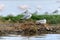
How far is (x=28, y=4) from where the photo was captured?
10.7 feet

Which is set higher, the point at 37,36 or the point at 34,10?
the point at 34,10

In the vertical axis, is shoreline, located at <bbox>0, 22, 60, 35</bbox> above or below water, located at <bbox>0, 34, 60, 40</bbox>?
above

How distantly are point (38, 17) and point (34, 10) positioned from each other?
12cm

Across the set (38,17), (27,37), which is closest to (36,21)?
(38,17)

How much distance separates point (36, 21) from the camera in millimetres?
3230

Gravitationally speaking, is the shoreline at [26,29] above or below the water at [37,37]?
above

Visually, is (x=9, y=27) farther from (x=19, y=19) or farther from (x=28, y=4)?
(x=28, y=4)

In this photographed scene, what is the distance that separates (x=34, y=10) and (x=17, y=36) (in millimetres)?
472

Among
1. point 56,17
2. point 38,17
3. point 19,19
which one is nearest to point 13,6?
point 19,19

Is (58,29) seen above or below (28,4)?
below

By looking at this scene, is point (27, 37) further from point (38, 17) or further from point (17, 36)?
point (38, 17)

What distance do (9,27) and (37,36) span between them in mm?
443

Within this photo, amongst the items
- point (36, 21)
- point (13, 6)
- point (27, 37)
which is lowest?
point (27, 37)

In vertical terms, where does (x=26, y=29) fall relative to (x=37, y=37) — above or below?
above
